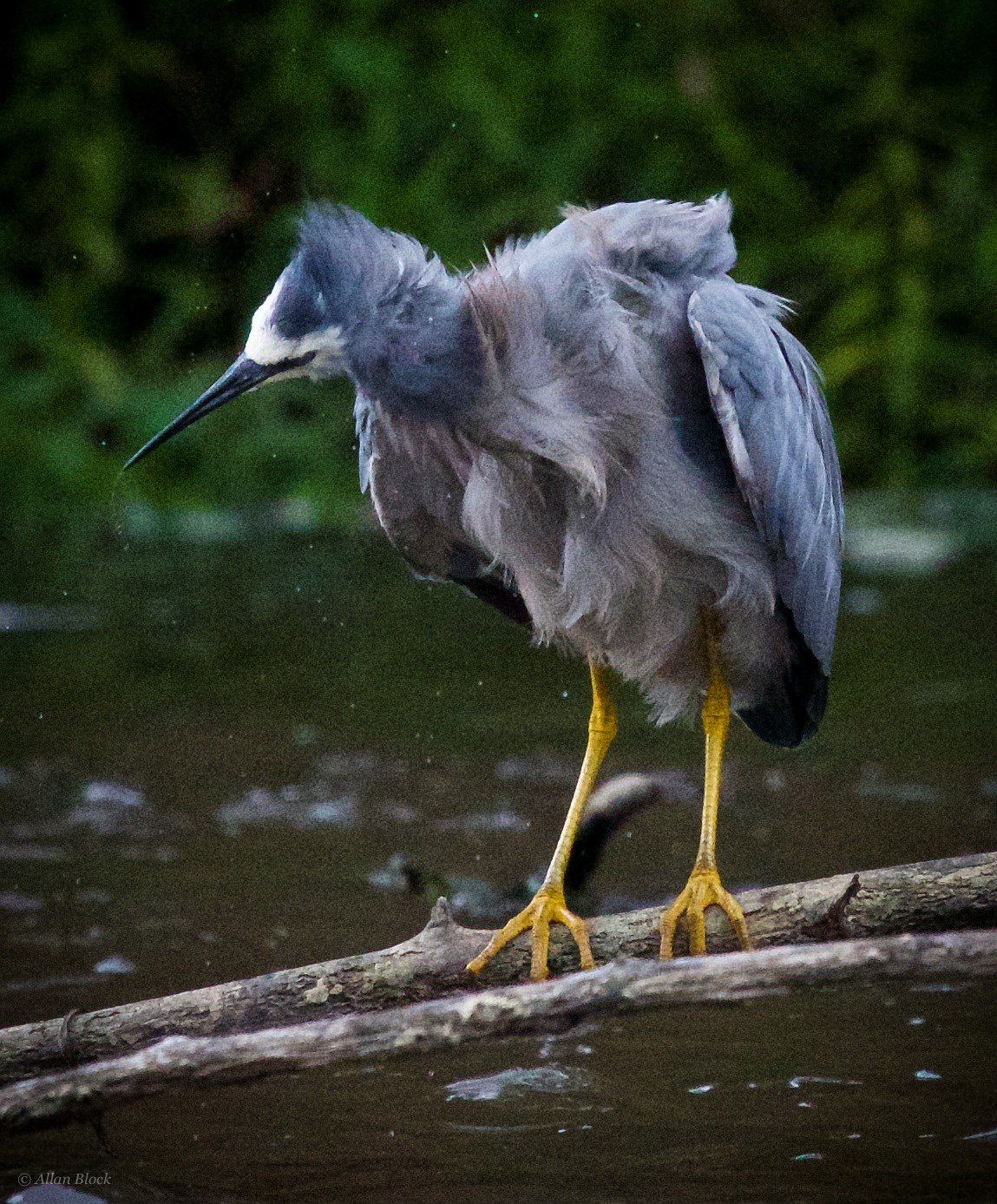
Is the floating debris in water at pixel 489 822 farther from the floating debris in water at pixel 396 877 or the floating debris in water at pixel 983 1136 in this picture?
the floating debris in water at pixel 983 1136

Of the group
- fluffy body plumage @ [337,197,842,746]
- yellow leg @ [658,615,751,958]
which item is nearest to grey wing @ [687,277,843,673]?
fluffy body plumage @ [337,197,842,746]

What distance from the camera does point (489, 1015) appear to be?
2625 millimetres

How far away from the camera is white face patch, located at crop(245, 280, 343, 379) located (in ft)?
10.5

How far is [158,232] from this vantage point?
11.9 metres

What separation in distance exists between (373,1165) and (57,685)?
3.94 meters

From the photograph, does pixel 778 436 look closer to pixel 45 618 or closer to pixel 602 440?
pixel 602 440

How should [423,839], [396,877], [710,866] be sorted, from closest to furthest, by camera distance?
[710,866] → [396,877] → [423,839]

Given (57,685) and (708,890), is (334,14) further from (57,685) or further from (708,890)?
(708,890)

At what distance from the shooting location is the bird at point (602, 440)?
330 cm

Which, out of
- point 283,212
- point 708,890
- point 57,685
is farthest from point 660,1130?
point 283,212

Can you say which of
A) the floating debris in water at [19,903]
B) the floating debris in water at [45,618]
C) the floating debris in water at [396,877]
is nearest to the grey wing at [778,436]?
the floating debris in water at [396,877]

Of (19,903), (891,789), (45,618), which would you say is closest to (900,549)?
(891,789)

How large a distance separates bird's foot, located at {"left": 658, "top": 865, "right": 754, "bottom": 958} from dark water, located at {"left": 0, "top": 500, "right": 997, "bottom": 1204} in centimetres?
38

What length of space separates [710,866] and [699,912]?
192 millimetres
